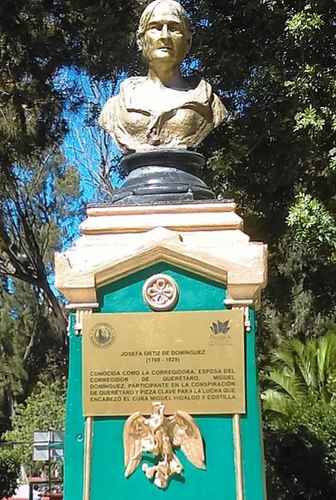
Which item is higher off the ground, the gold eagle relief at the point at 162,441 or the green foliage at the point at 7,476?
the green foliage at the point at 7,476

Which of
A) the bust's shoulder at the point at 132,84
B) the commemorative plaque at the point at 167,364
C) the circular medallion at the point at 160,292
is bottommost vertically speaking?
the commemorative plaque at the point at 167,364

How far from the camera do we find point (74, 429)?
5.36 m

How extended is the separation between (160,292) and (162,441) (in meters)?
0.87

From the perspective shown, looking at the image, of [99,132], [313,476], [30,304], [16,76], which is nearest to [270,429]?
[313,476]

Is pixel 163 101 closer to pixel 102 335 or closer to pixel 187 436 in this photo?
pixel 102 335

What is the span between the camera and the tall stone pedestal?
5.23 meters

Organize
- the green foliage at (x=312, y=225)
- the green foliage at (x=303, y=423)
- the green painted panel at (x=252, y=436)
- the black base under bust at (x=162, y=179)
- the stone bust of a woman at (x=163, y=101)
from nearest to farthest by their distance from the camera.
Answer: the green painted panel at (x=252, y=436) < the black base under bust at (x=162, y=179) < the stone bust of a woman at (x=163, y=101) < the green foliage at (x=312, y=225) < the green foliage at (x=303, y=423)

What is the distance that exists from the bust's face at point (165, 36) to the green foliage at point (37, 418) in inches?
774

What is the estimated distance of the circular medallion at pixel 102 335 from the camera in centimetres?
533

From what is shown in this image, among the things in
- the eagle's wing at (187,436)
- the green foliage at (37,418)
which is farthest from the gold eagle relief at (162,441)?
the green foliage at (37,418)

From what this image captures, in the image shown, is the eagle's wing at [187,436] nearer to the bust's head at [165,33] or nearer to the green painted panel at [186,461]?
the green painted panel at [186,461]

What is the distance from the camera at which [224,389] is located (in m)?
5.25

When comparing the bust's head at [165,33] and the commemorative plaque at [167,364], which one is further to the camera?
the bust's head at [165,33]

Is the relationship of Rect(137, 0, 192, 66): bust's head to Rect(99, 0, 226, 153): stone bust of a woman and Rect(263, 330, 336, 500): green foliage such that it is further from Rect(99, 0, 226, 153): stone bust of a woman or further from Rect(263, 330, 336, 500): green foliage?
Rect(263, 330, 336, 500): green foliage
